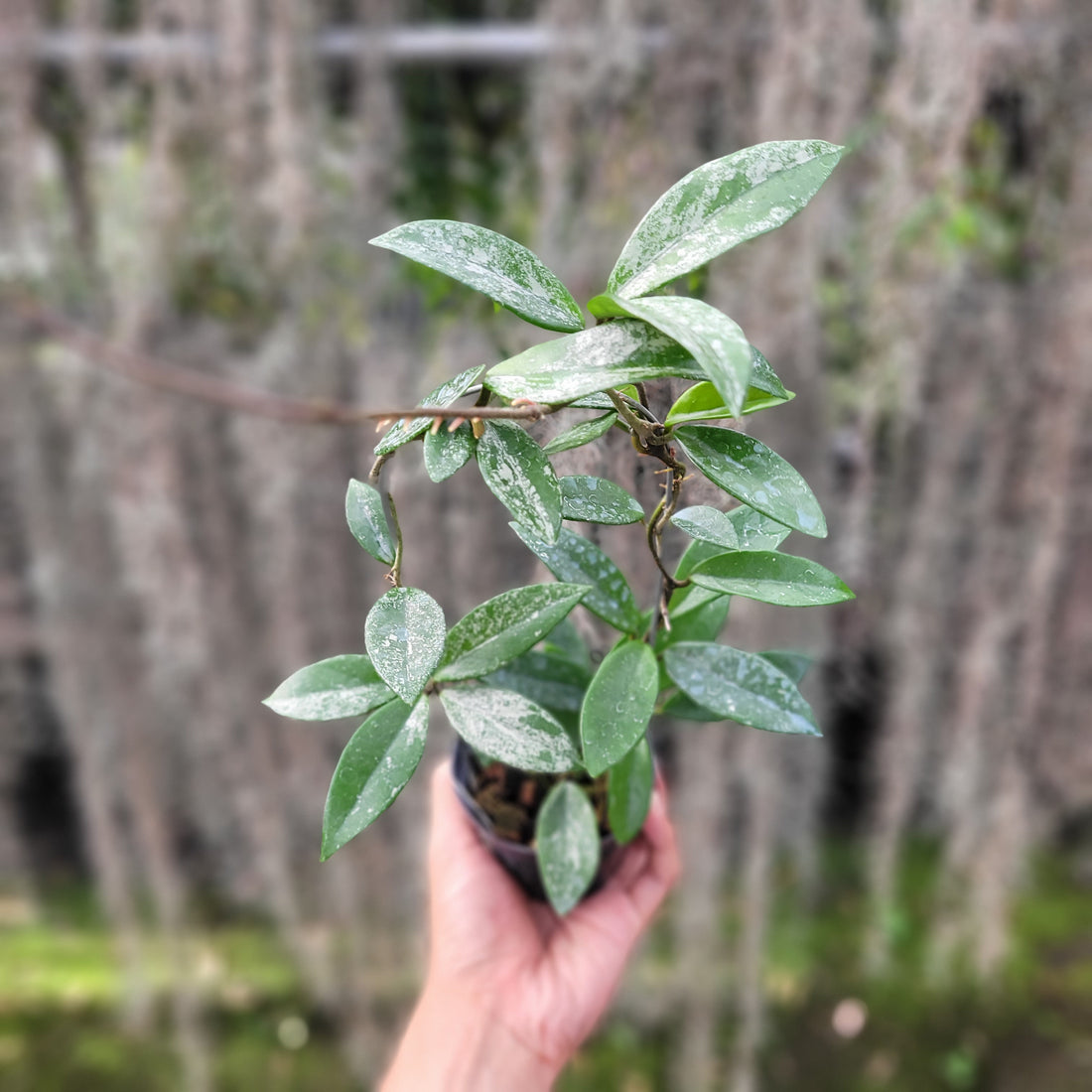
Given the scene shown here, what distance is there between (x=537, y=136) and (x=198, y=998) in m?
1.37

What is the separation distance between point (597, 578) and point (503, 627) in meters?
0.06

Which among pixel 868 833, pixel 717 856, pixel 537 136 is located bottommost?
pixel 868 833

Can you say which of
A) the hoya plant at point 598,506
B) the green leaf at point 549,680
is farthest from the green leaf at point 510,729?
the green leaf at point 549,680

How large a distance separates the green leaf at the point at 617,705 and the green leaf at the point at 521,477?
0.09 meters

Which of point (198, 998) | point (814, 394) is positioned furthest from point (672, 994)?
point (814, 394)

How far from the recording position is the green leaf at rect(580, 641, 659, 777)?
316mm

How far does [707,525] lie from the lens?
0.99ft

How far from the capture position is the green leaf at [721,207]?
0.25 meters

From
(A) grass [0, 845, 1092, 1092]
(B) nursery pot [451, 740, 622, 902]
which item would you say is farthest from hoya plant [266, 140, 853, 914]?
(A) grass [0, 845, 1092, 1092]

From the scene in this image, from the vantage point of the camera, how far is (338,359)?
0.93m

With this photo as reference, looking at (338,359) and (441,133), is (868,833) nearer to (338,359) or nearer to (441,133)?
(338,359)

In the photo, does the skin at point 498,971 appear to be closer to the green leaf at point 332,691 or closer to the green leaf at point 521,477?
the green leaf at point 332,691

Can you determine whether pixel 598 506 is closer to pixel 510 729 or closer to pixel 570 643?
pixel 510 729

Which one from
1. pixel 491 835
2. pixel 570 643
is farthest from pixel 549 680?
pixel 491 835
